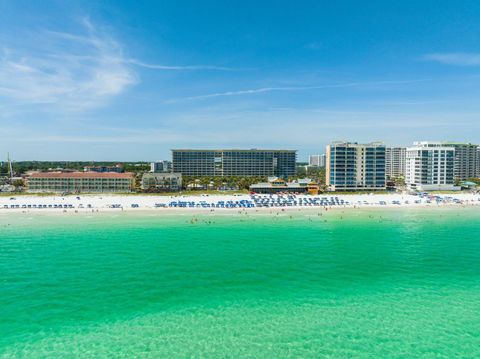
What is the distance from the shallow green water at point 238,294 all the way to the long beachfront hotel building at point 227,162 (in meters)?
108

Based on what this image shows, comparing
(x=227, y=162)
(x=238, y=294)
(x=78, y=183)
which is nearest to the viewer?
(x=238, y=294)

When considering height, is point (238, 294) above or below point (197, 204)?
below

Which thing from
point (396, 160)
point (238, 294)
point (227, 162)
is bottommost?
point (238, 294)

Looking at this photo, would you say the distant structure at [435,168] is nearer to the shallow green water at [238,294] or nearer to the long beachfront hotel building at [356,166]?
the long beachfront hotel building at [356,166]

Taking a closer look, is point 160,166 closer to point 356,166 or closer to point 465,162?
point 356,166

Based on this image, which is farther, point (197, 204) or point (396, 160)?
point (396, 160)

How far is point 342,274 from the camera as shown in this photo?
3058 cm

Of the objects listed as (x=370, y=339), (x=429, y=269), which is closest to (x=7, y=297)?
(x=370, y=339)

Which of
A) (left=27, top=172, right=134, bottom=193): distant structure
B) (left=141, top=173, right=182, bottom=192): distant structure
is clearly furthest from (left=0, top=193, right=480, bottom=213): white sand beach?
(left=141, top=173, right=182, bottom=192): distant structure

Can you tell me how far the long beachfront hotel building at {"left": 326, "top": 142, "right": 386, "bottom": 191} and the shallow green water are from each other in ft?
172

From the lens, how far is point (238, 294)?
2595 centimetres

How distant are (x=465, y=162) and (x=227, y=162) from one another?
99247 millimetres

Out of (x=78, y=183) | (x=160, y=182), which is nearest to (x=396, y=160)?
(x=160, y=182)

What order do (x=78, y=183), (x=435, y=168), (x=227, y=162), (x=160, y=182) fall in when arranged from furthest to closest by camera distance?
1. (x=227, y=162)
2. (x=435, y=168)
3. (x=160, y=182)
4. (x=78, y=183)
